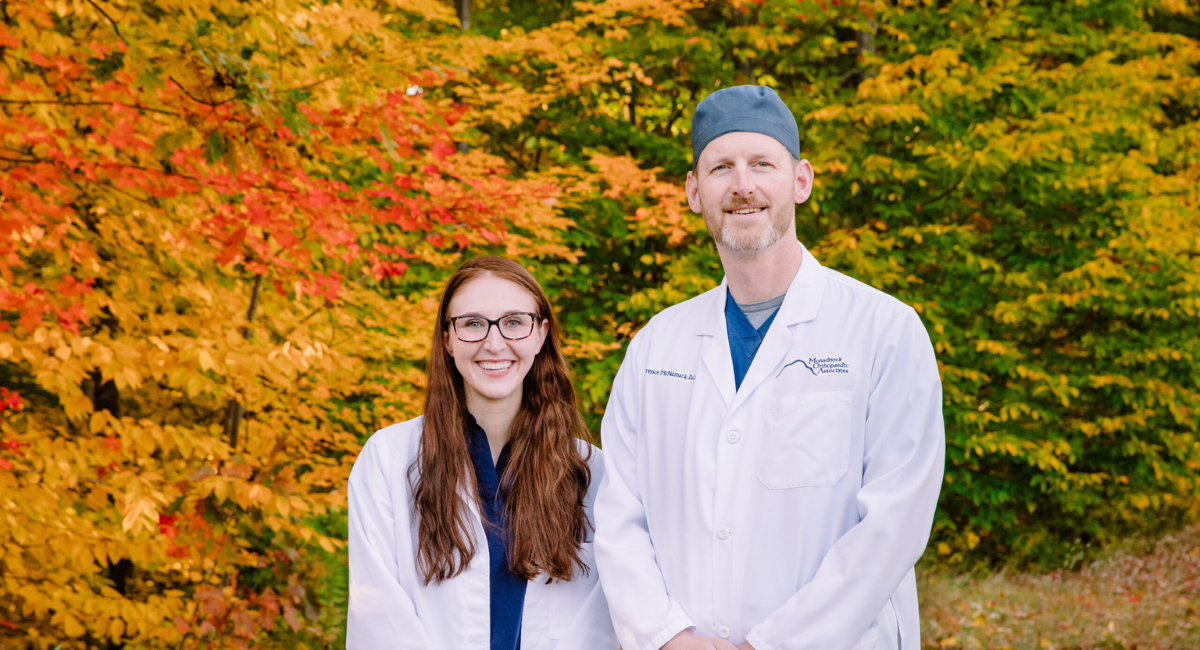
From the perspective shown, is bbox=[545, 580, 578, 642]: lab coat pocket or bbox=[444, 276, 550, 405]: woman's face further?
bbox=[444, 276, 550, 405]: woman's face

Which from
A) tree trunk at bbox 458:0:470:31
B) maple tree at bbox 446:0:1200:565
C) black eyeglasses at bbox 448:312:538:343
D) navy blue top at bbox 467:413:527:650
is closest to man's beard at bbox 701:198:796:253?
black eyeglasses at bbox 448:312:538:343

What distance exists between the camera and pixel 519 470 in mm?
2527

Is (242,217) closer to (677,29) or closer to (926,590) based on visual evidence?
(677,29)

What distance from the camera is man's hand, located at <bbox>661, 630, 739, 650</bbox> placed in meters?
2.16

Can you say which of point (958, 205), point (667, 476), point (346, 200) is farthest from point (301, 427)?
point (958, 205)

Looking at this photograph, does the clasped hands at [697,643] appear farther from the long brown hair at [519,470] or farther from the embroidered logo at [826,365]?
A: the embroidered logo at [826,365]

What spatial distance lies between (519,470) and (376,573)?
0.49 m

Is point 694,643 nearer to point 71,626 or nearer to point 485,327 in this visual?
point 485,327

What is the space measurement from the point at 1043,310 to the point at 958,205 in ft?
4.17

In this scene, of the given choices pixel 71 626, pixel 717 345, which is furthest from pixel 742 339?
pixel 71 626

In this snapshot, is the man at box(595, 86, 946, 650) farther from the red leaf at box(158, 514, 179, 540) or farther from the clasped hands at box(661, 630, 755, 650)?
the red leaf at box(158, 514, 179, 540)

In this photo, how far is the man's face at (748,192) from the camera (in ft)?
7.48

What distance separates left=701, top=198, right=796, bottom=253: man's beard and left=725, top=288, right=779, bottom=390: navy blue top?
21 cm

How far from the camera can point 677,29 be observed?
819cm
